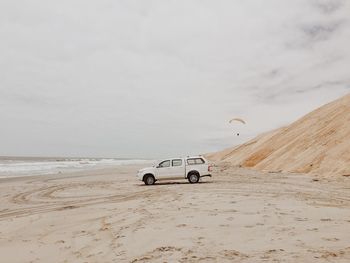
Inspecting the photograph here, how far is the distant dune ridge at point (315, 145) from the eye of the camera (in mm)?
28453

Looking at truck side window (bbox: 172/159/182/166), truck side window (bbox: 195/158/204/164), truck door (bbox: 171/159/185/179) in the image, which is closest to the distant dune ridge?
truck side window (bbox: 195/158/204/164)

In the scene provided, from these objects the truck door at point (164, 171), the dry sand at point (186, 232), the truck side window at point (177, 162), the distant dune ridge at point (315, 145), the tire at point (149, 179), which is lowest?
the dry sand at point (186, 232)

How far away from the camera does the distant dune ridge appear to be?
28.5 m

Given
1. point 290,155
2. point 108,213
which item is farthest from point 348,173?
point 108,213

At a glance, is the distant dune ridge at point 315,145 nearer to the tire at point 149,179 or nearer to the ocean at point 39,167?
the tire at point 149,179

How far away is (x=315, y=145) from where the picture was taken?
33156 mm

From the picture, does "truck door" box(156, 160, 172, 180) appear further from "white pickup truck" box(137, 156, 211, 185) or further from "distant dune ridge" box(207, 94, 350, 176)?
"distant dune ridge" box(207, 94, 350, 176)

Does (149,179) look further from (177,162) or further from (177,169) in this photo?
(177,162)

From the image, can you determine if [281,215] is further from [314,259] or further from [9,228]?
[9,228]

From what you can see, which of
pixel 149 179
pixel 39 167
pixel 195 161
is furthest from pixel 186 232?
pixel 39 167

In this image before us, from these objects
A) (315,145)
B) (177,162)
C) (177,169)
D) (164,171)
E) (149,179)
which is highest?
(315,145)

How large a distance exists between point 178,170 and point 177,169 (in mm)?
100

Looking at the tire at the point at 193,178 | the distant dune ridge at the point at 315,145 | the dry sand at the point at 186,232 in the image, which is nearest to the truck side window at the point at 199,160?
the tire at the point at 193,178

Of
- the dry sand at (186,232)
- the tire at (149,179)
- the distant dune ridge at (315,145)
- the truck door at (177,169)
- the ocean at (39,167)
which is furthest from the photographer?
the ocean at (39,167)
